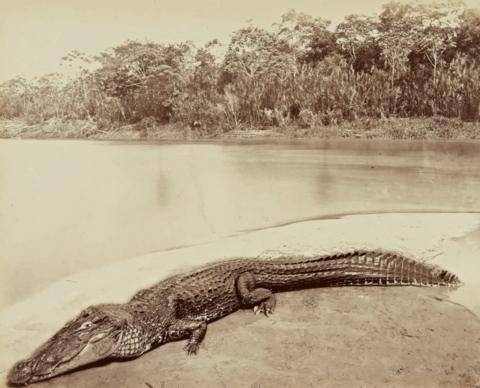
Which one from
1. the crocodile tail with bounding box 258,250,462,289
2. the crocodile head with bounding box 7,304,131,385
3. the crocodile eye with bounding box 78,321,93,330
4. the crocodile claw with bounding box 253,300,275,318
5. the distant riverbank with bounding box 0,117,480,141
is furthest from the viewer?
the distant riverbank with bounding box 0,117,480,141

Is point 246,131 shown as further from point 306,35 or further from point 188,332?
point 188,332

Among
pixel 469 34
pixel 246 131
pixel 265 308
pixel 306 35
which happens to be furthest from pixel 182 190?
pixel 469 34

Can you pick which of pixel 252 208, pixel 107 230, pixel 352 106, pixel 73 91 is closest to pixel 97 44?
pixel 73 91

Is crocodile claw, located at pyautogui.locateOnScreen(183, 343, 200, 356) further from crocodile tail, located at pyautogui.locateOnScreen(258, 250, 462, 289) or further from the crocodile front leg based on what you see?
crocodile tail, located at pyautogui.locateOnScreen(258, 250, 462, 289)

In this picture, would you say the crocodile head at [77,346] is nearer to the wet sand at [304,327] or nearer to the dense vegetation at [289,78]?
the wet sand at [304,327]

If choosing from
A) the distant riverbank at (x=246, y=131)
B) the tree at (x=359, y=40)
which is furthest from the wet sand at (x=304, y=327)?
the tree at (x=359, y=40)

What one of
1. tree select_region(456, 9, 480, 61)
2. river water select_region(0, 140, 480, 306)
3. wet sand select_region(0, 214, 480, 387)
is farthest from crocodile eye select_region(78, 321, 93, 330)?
tree select_region(456, 9, 480, 61)

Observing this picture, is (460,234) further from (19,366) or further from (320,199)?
(19,366)
